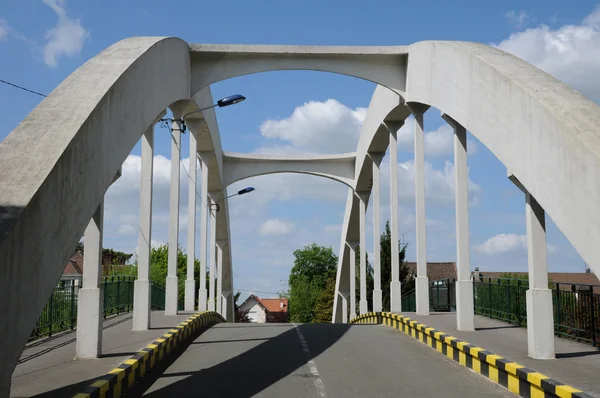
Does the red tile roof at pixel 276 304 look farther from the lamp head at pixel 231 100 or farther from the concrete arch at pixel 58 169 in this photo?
the concrete arch at pixel 58 169

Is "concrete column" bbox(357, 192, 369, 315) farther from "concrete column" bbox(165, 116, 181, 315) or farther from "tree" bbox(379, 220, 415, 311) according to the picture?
"tree" bbox(379, 220, 415, 311)

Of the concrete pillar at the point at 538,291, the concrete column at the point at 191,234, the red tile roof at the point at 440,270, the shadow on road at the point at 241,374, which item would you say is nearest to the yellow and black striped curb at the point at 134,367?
the shadow on road at the point at 241,374

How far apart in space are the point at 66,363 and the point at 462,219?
29.6 ft

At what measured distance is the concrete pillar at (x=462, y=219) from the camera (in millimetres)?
16312

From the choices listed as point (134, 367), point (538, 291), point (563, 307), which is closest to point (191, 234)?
point (563, 307)

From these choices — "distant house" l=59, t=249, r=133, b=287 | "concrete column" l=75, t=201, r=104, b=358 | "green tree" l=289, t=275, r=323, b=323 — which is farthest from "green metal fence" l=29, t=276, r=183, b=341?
"green tree" l=289, t=275, r=323, b=323

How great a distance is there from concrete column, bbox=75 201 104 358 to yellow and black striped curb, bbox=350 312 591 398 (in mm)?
6112

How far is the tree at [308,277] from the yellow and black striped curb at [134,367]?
83.9 metres

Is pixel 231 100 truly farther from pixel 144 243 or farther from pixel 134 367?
pixel 134 367

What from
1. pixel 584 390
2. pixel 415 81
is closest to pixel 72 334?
Result: pixel 415 81

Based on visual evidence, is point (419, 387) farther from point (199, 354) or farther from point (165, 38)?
point (165, 38)

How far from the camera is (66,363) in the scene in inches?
458

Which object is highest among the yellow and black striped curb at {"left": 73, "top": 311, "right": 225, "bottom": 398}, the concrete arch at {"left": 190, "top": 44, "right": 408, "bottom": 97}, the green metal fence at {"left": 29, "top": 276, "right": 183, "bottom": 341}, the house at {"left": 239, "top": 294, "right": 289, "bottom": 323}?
the concrete arch at {"left": 190, "top": 44, "right": 408, "bottom": 97}

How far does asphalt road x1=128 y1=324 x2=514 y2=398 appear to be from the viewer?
33.9ft
